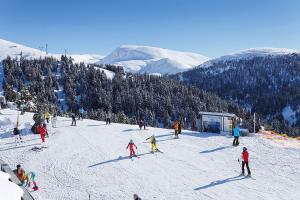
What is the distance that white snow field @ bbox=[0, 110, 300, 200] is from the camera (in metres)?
19.9

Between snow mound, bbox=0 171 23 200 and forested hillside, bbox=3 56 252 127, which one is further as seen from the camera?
forested hillside, bbox=3 56 252 127

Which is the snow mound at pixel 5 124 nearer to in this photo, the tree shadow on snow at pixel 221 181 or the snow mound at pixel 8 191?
the tree shadow on snow at pixel 221 181

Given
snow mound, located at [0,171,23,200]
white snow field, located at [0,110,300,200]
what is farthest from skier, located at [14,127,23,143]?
snow mound, located at [0,171,23,200]

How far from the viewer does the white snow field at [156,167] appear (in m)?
19.9

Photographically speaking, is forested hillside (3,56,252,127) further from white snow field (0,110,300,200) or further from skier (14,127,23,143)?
white snow field (0,110,300,200)

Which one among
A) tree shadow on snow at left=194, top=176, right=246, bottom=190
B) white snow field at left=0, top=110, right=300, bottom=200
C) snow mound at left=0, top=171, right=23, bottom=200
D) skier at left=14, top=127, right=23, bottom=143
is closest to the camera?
snow mound at left=0, top=171, right=23, bottom=200

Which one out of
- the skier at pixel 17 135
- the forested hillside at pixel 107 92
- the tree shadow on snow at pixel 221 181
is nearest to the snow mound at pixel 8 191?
the tree shadow on snow at pixel 221 181

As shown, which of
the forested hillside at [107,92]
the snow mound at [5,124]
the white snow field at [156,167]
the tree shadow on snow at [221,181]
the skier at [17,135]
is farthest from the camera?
the forested hillside at [107,92]

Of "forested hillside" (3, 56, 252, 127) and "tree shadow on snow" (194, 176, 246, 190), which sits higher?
"forested hillside" (3, 56, 252, 127)

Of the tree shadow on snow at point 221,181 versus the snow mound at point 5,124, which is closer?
the tree shadow on snow at point 221,181

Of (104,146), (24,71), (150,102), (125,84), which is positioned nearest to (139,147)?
(104,146)

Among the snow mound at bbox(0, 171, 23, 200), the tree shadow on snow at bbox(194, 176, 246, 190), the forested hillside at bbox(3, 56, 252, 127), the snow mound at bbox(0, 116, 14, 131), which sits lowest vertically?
the tree shadow on snow at bbox(194, 176, 246, 190)

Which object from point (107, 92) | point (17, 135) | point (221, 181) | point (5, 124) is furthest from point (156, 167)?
point (107, 92)

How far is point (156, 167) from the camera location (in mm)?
24766
